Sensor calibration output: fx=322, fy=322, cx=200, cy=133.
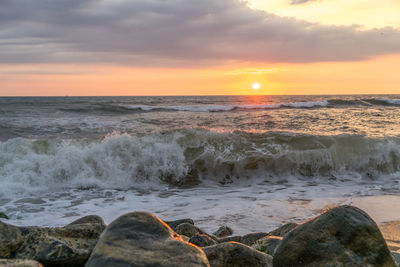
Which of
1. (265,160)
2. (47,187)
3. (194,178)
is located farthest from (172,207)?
(265,160)

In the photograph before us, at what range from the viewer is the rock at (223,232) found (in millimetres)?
4453

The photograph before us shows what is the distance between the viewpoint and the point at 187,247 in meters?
2.00

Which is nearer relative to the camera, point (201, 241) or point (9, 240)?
point (9, 240)

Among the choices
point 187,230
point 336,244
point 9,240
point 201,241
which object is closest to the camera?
point 336,244

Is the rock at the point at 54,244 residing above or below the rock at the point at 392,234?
above

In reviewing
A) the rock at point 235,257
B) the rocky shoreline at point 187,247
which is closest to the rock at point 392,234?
the rocky shoreline at point 187,247

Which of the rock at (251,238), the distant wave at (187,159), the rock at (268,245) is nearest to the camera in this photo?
the rock at (268,245)

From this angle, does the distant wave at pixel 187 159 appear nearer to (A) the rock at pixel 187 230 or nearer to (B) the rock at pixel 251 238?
(A) the rock at pixel 187 230

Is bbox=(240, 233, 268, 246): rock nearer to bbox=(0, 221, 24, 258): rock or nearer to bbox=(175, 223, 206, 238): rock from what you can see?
bbox=(175, 223, 206, 238): rock

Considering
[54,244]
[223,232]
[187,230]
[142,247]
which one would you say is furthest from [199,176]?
[142,247]

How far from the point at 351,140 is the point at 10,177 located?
9602 millimetres

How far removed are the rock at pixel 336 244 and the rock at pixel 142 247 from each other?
0.64 meters

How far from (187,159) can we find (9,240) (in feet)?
22.7

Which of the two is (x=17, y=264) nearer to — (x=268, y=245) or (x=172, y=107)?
(x=268, y=245)
